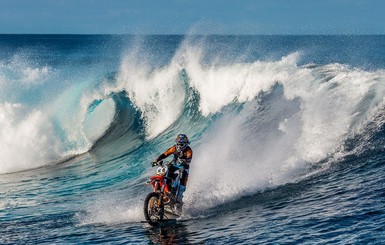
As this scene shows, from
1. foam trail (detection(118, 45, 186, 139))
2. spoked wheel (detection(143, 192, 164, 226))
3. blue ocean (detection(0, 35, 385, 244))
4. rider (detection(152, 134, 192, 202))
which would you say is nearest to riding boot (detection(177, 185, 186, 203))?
rider (detection(152, 134, 192, 202))

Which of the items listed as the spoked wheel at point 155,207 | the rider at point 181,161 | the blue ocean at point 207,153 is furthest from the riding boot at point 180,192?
the spoked wheel at point 155,207

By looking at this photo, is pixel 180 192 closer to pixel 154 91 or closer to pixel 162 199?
pixel 162 199

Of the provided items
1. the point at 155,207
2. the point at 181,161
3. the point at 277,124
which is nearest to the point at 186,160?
the point at 181,161

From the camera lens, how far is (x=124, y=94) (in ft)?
84.5

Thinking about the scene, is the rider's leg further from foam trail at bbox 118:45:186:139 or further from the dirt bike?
foam trail at bbox 118:45:186:139

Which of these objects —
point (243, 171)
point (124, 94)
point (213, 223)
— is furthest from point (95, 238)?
point (124, 94)

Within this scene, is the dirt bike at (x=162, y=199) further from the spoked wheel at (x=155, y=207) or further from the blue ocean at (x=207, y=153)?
the blue ocean at (x=207, y=153)

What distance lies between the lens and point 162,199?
1195 centimetres

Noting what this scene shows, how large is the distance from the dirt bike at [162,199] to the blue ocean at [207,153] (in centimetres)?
29

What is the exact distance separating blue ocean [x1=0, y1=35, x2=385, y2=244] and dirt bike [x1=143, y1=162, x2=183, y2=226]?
29cm

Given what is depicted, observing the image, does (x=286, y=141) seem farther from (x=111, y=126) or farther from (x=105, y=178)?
(x=111, y=126)

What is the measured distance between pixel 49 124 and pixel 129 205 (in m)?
12.1

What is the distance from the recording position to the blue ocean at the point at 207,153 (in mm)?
11156

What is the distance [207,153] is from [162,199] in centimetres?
452
